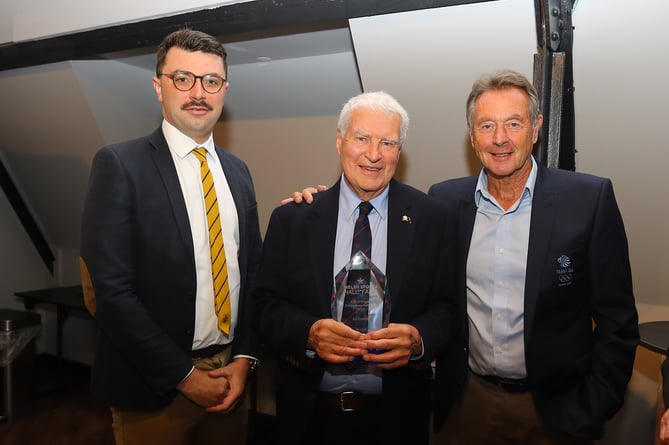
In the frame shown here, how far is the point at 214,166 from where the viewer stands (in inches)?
A: 78.7

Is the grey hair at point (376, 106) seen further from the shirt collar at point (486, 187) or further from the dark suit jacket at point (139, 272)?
the dark suit jacket at point (139, 272)

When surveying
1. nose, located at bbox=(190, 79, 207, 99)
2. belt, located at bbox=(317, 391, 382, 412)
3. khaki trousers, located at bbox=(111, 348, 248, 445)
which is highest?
nose, located at bbox=(190, 79, 207, 99)

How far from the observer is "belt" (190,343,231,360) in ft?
6.21

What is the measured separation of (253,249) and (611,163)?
164cm

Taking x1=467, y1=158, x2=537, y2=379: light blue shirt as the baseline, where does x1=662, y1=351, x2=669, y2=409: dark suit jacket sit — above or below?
below

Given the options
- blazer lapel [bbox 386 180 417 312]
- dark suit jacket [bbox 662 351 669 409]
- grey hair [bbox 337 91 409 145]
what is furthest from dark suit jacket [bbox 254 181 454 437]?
dark suit jacket [bbox 662 351 669 409]

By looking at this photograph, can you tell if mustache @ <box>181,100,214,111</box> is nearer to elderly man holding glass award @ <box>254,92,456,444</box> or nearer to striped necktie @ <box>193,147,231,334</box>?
striped necktie @ <box>193,147,231,334</box>

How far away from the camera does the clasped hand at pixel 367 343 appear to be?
62.0 inches

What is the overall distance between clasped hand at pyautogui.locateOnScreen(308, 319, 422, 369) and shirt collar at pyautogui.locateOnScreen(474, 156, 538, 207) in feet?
1.92

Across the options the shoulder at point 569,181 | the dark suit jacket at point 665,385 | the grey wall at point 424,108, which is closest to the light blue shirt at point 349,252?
the shoulder at point 569,181

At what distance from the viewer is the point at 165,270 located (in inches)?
70.7

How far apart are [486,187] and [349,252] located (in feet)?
1.85

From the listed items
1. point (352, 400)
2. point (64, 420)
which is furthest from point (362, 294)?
point (64, 420)

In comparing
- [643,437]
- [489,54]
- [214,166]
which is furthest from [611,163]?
[214,166]
